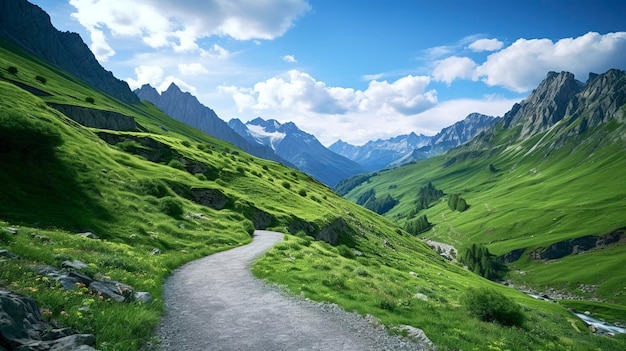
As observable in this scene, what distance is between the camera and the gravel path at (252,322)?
50.1ft

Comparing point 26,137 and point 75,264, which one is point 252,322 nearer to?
point 75,264

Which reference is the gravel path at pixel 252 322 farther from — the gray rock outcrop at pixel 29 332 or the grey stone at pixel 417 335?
the gray rock outcrop at pixel 29 332

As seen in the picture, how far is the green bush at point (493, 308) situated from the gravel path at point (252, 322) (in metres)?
9.36

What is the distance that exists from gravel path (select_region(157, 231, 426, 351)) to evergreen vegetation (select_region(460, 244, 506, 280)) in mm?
165166

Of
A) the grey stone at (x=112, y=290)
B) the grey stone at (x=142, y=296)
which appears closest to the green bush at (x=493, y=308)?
the grey stone at (x=142, y=296)

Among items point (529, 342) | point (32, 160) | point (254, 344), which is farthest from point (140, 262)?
point (529, 342)

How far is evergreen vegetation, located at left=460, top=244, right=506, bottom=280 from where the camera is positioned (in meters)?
166

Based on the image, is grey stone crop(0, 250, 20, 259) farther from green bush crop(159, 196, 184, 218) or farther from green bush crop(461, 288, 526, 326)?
green bush crop(461, 288, 526, 326)

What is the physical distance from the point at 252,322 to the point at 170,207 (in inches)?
1136

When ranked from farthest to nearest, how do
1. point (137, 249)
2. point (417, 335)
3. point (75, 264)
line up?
point (137, 249), point (75, 264), point (417, 335)

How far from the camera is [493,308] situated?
23641 millimetres

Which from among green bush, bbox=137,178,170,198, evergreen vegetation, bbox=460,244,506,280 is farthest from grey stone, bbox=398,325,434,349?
evergreen vegetation, bbox=460,244,506,280

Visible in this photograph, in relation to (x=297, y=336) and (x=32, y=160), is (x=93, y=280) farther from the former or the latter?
(x=32, y=160)

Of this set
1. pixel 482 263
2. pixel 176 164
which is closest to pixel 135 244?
pixel 176 164
